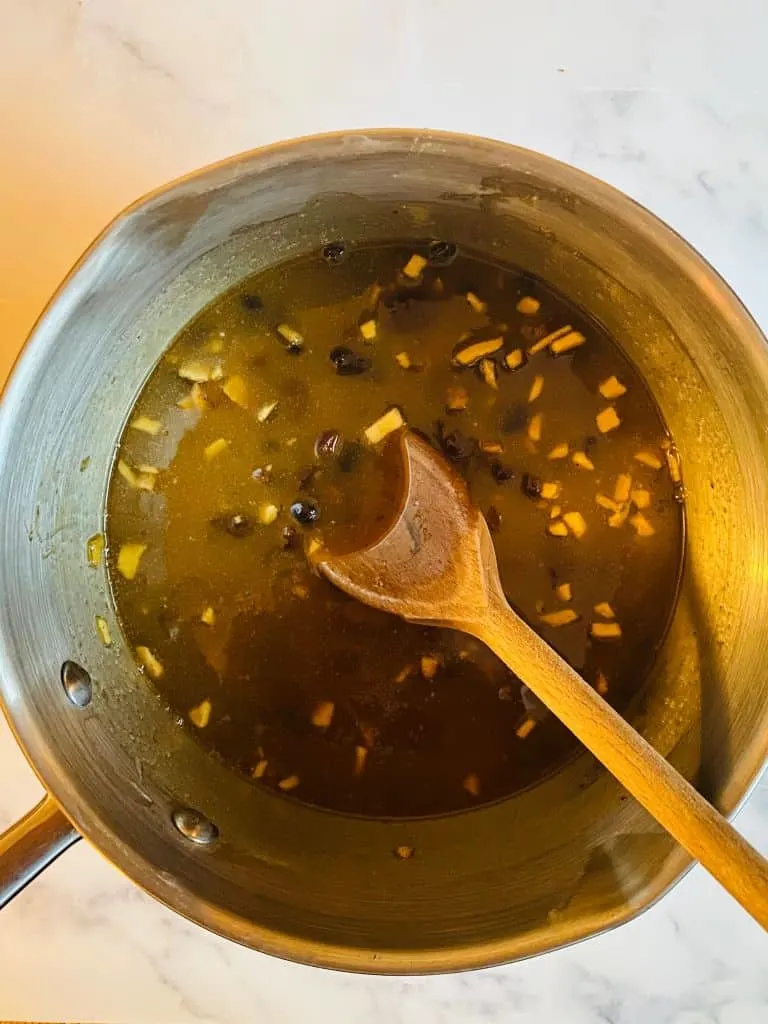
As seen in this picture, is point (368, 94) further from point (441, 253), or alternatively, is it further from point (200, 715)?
point (200, 715)

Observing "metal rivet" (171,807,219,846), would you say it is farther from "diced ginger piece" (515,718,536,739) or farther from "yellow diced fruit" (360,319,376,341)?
"yellow diced fruit" (360,319,376,341)

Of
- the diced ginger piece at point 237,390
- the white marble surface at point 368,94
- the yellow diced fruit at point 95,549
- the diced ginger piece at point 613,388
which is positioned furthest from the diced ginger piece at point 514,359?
the yellow diced fruit at point 95,549

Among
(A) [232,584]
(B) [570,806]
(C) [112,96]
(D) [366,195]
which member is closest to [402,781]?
(B) [570,806]

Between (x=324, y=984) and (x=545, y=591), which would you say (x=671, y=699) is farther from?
(x=324, y=984)

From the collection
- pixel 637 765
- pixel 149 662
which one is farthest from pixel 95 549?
pixel 637 765

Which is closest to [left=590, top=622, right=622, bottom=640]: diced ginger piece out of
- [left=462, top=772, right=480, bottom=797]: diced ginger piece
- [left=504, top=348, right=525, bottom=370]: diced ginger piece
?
[left=462, top=772, right=480, bottom=797]: diced ginger piece

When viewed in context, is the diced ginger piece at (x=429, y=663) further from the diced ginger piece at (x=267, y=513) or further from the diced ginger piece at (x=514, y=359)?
the diced ginger piece at (x=514, y=359)
